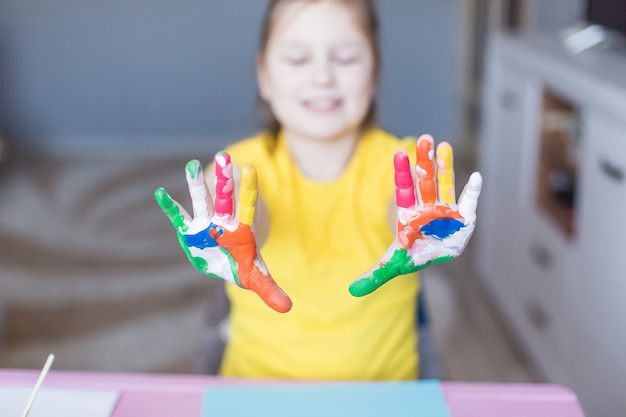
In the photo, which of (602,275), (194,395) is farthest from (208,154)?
(194,395)

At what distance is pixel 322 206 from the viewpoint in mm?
1059

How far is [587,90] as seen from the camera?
1524 millimetres

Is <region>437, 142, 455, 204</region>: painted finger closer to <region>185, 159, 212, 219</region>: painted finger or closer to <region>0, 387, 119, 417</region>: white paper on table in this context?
<region>185, 159, 212, 219</region>: painted finger

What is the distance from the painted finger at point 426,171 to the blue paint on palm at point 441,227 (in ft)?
0.07

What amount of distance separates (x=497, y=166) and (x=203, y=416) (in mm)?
1631

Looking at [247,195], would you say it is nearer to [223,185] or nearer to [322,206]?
[223,185]

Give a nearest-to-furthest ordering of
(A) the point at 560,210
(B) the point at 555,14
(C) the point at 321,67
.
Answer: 1. (C) the point at 321,67
2. (A) the point at 560,210
3. (B) the point at 555,14

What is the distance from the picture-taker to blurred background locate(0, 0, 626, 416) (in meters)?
1.80

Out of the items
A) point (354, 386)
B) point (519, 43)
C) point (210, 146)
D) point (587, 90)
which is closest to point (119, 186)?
point (210, 146)

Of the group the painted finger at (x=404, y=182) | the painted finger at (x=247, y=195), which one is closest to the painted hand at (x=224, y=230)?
the painted finger at (x=247, y=195)

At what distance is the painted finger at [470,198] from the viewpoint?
68 centimetres

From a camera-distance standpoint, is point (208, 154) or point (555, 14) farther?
point (208, 154)

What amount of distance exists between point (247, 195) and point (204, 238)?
59mm

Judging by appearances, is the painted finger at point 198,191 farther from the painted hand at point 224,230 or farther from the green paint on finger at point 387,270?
the green paint on finger at point 387,270
